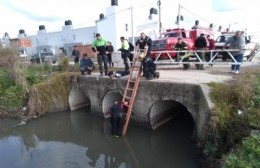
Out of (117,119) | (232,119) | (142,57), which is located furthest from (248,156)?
(142,57)

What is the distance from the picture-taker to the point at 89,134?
35.9 ft

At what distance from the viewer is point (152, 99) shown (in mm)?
10438

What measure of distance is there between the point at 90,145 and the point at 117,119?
1.48 meters

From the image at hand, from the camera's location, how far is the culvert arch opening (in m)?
10.9

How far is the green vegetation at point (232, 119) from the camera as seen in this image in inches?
251

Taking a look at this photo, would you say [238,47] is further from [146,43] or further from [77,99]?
[77,99]

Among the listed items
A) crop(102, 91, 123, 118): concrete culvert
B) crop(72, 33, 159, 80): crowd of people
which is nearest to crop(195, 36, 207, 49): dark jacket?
crop(72, 33, 159, 80): crowd of people

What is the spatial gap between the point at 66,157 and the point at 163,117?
510cm

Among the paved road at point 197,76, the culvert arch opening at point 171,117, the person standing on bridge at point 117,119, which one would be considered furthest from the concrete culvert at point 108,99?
the person standing on bridge at point 117,119

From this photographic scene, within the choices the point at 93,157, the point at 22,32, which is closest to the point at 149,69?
the point at 93,157

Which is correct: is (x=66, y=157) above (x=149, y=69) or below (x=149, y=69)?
below

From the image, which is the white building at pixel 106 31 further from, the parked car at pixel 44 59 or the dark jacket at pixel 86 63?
the dark jacket at pixel 86 63

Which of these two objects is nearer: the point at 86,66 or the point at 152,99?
the point at 152,99

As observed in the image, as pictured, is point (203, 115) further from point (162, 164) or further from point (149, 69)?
point (149, 69)
